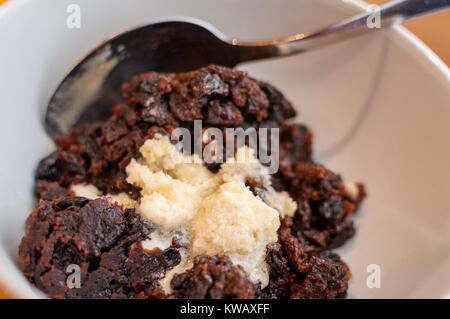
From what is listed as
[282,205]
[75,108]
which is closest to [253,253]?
[282,205]

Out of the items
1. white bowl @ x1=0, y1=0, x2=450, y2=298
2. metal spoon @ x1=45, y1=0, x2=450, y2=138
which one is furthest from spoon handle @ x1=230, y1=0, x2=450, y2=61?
white bowl @ x1=0, y1=0, x2=450, y2=298

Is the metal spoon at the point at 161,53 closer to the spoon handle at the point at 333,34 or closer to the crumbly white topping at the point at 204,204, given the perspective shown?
the spoon handle at the point at 333,34

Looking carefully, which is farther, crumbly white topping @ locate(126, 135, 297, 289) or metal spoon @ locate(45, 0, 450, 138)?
metal spoon @ locate(45, 0, 450, 138)

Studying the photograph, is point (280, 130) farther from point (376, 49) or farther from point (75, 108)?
point (75, 108)

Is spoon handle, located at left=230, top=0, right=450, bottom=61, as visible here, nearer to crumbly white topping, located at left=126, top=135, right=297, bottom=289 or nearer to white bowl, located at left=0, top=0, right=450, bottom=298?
white bowl, located at left=0, top=0, right=450, bottom=298
